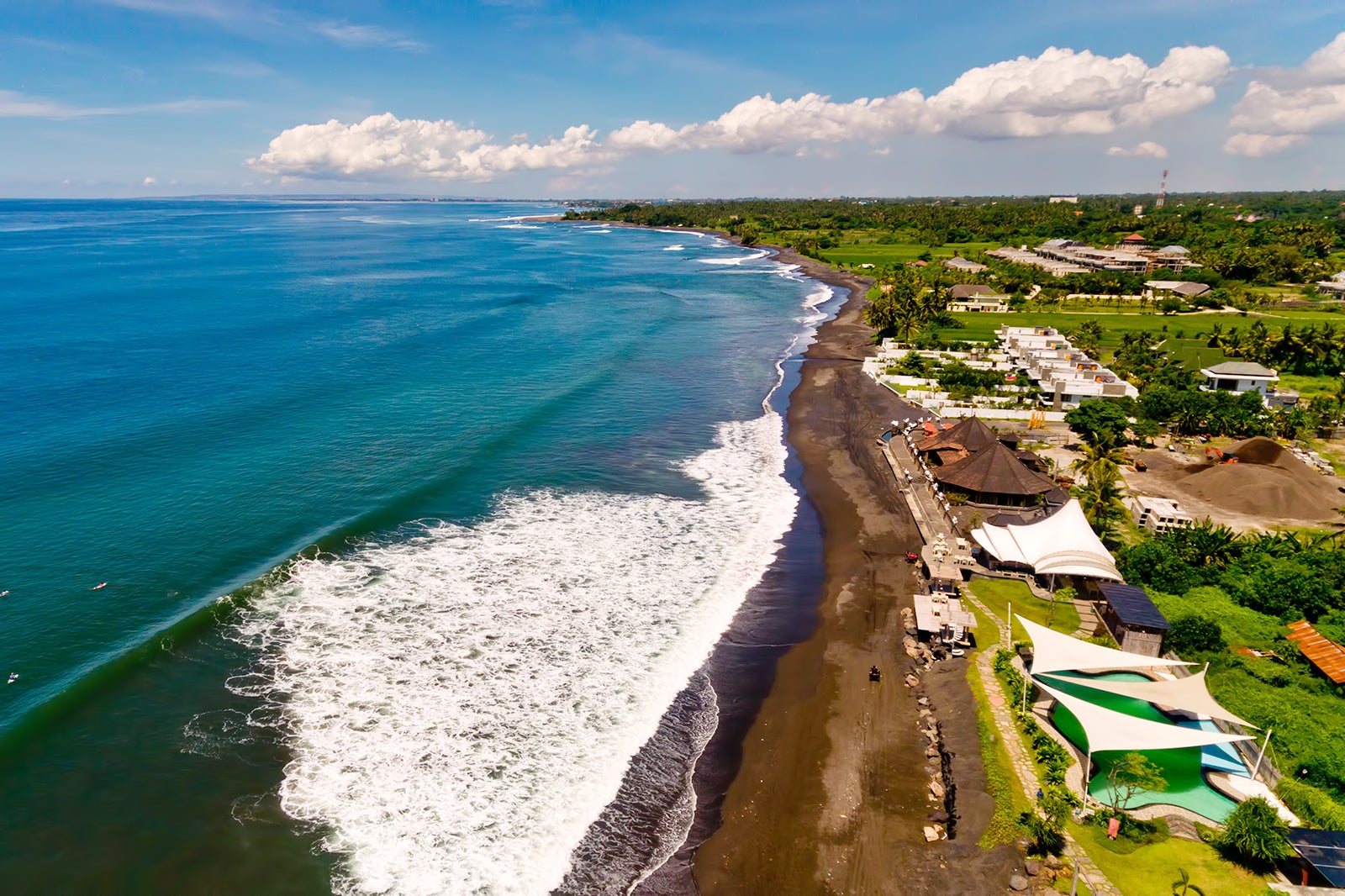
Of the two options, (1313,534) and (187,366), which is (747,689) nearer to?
(1313,534)

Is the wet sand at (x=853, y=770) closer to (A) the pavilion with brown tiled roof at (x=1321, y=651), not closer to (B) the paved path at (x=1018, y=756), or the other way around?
(B) the paved path at (x=1018, y=756)

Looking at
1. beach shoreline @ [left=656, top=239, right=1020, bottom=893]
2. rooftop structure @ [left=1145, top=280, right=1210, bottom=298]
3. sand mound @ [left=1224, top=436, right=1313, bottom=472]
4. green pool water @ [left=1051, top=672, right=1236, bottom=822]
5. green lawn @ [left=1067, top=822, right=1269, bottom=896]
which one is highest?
rooftop structure @ [left=1145, top=280, right=1210, bottom=298]

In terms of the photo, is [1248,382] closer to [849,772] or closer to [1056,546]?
[1056,546]

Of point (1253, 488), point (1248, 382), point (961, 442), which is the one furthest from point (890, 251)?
point (1253, 488)

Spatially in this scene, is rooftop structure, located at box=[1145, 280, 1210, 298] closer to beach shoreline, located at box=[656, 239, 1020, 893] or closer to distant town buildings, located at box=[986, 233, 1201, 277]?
distant town buildings, located at box=[986, 233, 1201, 277]

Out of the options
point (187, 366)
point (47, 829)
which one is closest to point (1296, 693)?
point (47, 829)

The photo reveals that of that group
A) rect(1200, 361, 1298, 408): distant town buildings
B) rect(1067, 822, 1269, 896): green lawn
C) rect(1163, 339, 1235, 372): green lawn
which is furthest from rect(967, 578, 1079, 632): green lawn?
rect(1163, 339, 1235, 372): green lawn
